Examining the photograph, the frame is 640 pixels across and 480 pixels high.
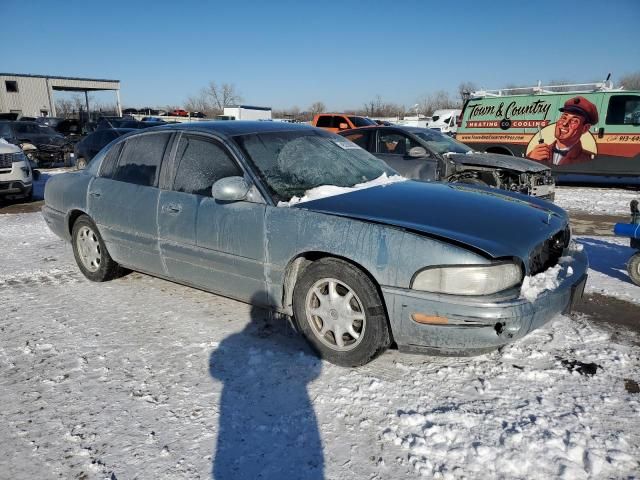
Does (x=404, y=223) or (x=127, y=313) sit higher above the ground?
(x=404, y=223)

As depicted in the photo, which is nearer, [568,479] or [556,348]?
[568,479]

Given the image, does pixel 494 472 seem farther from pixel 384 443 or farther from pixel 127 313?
pixel 127 313

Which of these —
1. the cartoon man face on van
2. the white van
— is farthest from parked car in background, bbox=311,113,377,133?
the white van

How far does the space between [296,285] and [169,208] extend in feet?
4.44

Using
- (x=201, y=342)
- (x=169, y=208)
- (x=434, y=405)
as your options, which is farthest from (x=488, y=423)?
(x=169, y=208)

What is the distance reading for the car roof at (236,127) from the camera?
3.74m

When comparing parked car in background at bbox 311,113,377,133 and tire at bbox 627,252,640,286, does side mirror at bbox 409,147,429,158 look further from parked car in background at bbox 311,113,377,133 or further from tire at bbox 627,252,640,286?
parked car in background at bbox 311,113,377,133

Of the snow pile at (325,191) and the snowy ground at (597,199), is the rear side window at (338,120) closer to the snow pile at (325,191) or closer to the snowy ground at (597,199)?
the snowy ground at (597,199)

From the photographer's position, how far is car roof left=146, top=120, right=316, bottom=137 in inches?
147

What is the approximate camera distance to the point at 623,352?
3162mm

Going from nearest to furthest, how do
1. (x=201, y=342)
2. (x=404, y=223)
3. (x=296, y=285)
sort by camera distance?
(x=404, y=223) → (x=296, y=285) → (x=201, y=342)

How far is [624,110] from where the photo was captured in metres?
10.2

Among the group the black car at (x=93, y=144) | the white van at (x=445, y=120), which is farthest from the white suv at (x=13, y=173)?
the white van at (x=445, y=120)

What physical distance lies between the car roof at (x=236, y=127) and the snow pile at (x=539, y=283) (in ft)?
7.41
